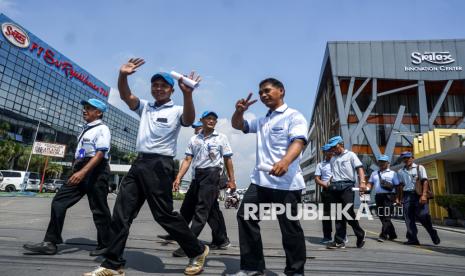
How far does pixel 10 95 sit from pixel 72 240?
2393 inches

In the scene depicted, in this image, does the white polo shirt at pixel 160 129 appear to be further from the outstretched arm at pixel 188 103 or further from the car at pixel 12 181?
the car at pixel 12 181

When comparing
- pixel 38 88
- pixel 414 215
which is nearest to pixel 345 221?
A: pixel 414 215

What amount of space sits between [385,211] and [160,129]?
17.8ft

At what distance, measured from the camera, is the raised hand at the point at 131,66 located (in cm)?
318

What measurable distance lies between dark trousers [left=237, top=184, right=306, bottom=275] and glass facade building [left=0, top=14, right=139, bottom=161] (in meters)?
47.8

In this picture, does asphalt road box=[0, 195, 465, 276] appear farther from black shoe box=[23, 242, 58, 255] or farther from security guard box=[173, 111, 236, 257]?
security guard box=[173, 111, 236, 257]

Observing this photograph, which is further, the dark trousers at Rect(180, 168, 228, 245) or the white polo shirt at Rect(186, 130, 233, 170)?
the white polo shirt at Rect(186, 130, 233, 170)

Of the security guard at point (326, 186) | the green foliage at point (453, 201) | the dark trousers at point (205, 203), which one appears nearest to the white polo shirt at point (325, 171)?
the security guard at point (326, 186)

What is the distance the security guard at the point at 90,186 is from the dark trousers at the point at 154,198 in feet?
2.79

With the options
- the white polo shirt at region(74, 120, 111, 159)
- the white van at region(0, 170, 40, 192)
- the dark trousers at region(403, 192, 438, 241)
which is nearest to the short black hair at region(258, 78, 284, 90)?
the white polo shirt at region(74, 120, 111, 159)

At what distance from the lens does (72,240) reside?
185 inches

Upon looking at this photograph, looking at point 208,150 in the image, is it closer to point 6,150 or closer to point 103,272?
point 103,272

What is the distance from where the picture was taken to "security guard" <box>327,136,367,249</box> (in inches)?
220

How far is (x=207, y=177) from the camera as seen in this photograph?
15.1 ft
